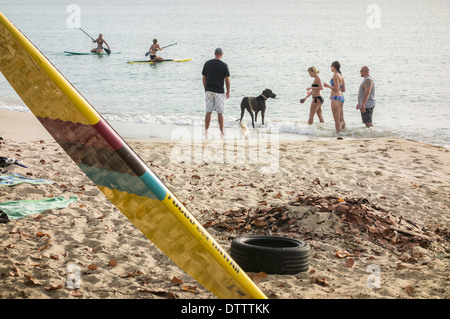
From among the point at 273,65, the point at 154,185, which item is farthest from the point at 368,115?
the point at 273,65

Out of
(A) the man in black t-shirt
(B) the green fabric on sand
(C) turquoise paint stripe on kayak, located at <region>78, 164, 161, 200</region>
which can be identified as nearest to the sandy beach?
(B) the green fabric on sand

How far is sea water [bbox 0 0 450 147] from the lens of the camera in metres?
23.3

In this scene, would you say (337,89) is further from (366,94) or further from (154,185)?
(154,185)

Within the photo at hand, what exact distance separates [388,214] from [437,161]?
5.19 meters

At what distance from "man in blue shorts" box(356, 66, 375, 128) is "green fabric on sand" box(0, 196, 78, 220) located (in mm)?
10118

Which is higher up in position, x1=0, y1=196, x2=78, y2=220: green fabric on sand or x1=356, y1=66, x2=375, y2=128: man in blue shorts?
x1=356, y1=66, x2=375, y2=128: man in blue shorts

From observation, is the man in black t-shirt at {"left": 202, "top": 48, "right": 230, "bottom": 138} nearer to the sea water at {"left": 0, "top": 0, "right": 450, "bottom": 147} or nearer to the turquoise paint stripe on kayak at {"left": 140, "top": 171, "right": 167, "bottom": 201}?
the sea water at {"left": 0, "top": 0, "right": 450, "bottom": 147}

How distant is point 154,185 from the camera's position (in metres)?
3.49

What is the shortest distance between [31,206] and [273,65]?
42.5 meters

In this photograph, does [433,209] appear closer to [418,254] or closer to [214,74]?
[418,254]

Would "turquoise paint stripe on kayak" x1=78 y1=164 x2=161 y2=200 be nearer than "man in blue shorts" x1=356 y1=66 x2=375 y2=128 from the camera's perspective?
Yes

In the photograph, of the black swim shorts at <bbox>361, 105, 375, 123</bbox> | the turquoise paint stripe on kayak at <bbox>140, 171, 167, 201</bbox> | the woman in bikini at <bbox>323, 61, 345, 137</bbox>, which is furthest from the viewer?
the black swim shorts at <bbox>361, 105, 375, 123</bbox>
